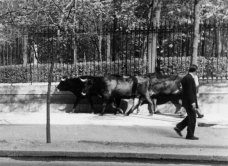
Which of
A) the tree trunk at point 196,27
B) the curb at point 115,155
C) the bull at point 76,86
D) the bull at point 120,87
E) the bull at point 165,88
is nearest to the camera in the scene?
the curb at point 115,155

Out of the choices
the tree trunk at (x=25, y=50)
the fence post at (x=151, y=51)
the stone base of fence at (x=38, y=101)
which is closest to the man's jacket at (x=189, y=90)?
the stone base of fence at (x=38, y=101)

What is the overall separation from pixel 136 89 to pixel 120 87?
1.84ft

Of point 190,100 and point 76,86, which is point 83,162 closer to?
point 190,100

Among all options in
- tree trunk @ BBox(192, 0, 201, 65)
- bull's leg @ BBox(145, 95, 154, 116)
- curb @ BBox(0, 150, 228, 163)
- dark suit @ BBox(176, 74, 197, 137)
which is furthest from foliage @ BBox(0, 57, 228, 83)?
curb @ BBox(0, 150, 228, 163)

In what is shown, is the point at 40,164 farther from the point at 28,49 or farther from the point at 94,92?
the point at 28,49

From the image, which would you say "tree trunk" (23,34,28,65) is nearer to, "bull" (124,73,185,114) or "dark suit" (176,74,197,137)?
"bull" (124,73,185,114)

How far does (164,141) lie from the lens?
383 inches

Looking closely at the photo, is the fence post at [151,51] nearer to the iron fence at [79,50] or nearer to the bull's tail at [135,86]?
the iron fence at [79,50]

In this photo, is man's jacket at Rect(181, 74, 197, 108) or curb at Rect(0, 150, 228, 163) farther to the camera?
man's jacket at Rect(181, 74, 197, 108)

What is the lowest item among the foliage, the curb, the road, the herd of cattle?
the road

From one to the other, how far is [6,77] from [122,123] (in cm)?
636

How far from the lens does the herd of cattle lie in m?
14.2

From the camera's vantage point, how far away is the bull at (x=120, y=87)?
1415 cm

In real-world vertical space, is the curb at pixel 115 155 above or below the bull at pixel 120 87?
below
